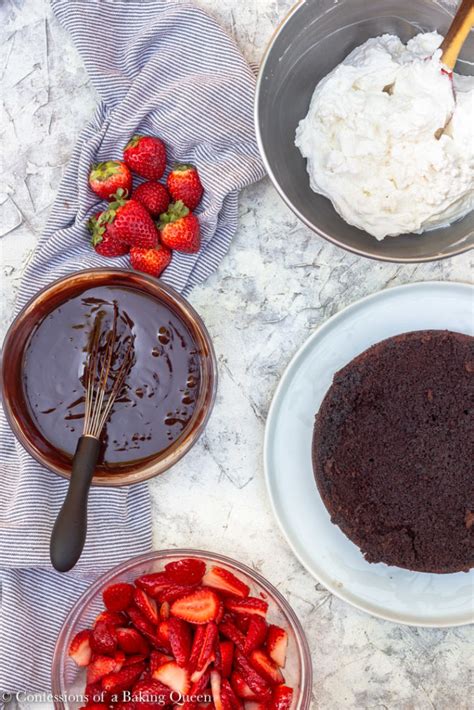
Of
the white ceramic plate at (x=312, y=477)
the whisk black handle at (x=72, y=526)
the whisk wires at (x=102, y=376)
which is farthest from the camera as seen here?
the white ceramic plate at (x=312, y=477)

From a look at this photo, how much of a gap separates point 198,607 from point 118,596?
17 centimetres

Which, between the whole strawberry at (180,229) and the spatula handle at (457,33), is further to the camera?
the whole strawberry at (180,229)

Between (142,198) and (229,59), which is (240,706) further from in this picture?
(229,59)

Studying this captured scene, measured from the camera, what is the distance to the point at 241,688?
1.65m

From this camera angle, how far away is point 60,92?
1801mm

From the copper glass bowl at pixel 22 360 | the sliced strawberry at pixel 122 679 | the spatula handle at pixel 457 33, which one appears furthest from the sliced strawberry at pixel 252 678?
the spatula handle at pixel 457 33

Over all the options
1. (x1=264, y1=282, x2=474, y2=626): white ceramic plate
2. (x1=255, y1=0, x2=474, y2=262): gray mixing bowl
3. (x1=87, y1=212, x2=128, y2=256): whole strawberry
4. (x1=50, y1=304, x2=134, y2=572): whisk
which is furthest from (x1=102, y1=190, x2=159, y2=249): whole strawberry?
(x1=264, y1=282, x2=474, y2=626): white ceramic plate

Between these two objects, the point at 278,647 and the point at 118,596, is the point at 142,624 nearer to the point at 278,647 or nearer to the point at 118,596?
the point at 118,596

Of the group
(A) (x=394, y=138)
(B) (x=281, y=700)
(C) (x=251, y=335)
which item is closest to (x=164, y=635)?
(B) (x=281, y=700)

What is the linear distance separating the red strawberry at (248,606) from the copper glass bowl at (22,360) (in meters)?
0.33

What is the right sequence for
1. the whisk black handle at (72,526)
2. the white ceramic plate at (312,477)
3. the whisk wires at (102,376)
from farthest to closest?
the white ceramic plate at (312,477) < the whisk wires at (102,376) < the whisk black handle at (72,526)

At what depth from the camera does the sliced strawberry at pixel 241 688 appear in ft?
5.41

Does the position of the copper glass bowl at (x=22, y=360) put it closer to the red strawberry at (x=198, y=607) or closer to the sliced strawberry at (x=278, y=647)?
the red strawberry at (x=198, y=607)

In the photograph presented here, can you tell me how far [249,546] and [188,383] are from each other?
0.42 m
